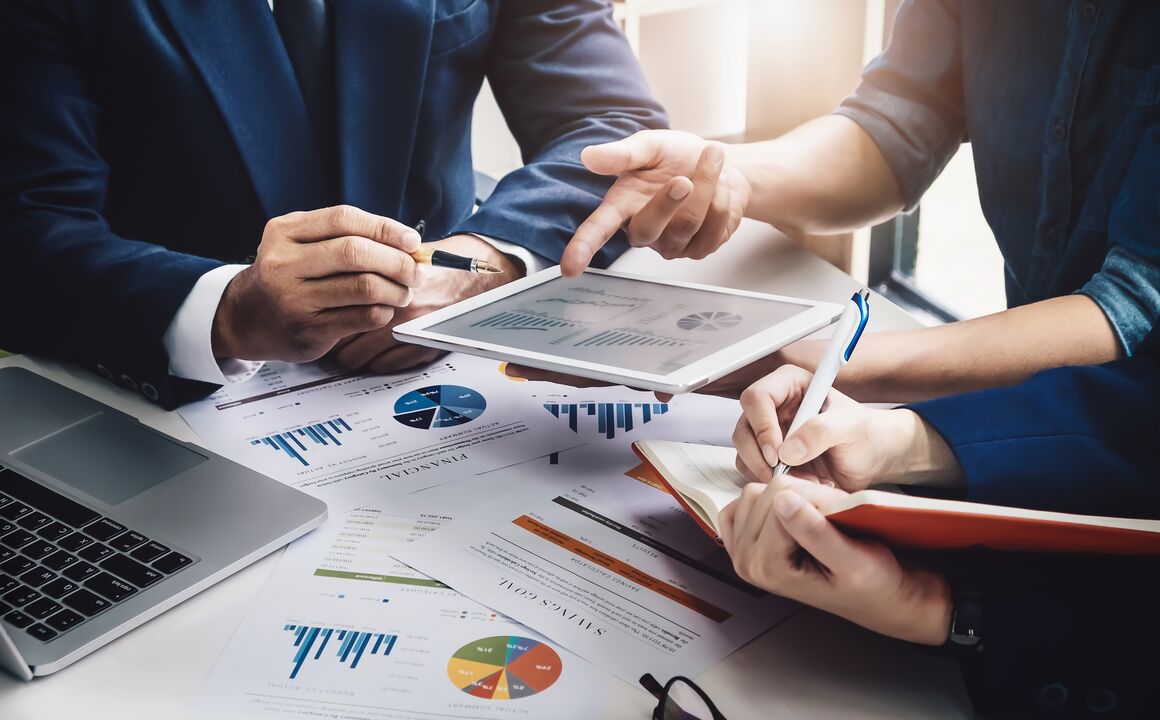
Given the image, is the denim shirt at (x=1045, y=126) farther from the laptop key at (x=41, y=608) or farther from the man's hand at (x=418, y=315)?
the laptop key at (x=41, y=608)

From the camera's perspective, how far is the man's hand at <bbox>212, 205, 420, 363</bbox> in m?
0.87

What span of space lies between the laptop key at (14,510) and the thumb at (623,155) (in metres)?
0.62

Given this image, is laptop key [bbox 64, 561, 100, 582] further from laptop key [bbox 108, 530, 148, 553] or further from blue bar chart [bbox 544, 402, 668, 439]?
blue bar chart [bbox 544, 402, 668, 439]

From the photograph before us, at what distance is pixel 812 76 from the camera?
2.32 meters

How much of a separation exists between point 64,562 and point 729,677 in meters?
0.50

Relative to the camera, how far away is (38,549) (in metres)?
0.70

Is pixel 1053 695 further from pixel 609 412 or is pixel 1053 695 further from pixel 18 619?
pixel 18 619

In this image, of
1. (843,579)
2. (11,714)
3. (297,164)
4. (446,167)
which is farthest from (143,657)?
(446,167)

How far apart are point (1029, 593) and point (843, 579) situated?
120 millimetres

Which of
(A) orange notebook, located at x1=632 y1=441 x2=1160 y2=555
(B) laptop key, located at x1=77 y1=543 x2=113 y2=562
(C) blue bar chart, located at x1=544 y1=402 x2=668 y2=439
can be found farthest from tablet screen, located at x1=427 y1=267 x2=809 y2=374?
(B) laptop key, located at x1=77 y1=543 x2=113 y2=562

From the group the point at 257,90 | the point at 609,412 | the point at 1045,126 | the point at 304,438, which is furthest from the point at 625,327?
the point at 257,90

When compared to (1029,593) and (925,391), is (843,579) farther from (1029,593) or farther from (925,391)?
(925,391)

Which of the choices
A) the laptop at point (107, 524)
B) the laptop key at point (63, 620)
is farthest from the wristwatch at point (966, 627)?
the laptop key at point (63, 620)

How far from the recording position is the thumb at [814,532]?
558mm
